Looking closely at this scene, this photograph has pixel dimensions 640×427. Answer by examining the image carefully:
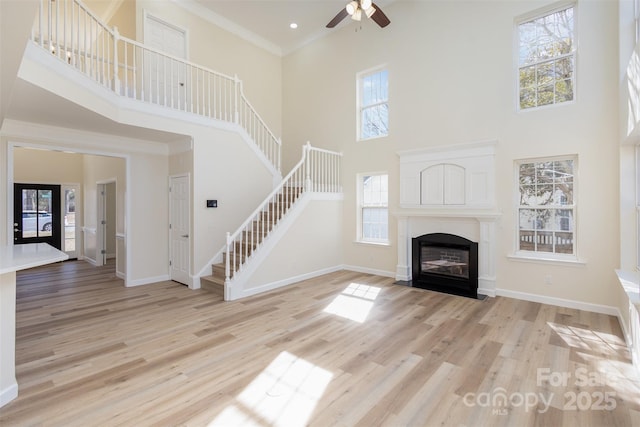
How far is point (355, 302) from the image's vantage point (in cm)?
468

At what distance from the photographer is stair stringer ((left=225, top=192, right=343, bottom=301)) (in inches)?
200

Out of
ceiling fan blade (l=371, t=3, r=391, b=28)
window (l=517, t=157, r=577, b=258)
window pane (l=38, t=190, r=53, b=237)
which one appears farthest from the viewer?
window pane (l=38, t=190, r=53, b=237)

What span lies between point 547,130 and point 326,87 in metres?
4.73

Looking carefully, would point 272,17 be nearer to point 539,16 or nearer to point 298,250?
point 539,16

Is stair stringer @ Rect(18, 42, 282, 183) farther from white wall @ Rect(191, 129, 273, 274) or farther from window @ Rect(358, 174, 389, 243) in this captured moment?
window @ Rect(358, 174, 389, 243)

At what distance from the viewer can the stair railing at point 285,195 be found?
5.25 m

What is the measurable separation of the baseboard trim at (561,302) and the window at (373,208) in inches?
93.0

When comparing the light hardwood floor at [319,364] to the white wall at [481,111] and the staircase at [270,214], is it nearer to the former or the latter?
the staircase at [270,214]

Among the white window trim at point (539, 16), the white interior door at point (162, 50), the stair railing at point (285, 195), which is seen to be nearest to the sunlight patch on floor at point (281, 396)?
the stair railing at point (285, 195)

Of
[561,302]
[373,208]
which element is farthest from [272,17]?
[561,302]

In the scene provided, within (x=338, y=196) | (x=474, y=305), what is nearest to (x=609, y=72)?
(x=474, y=305)

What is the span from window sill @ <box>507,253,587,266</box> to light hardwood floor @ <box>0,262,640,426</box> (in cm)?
66

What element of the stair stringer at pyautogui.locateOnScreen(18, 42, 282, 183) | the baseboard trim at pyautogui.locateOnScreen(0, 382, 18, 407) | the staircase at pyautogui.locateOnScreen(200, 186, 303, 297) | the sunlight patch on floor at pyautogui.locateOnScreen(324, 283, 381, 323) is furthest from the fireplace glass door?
the baseboard trim at pyautogui.locateOnScreen(0, 382, 18, 407)

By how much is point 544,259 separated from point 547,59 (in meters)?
3.06
